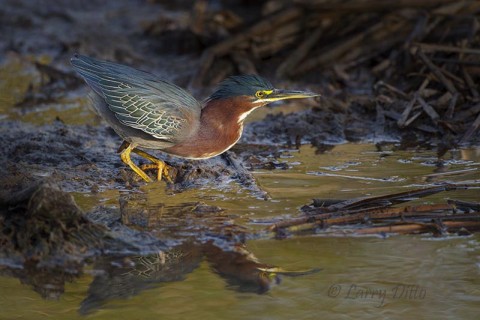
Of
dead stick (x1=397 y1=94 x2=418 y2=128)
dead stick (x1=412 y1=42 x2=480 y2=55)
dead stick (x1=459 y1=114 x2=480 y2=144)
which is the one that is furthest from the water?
dead stick (x1=412 y1=42 x2=480 y2=55)

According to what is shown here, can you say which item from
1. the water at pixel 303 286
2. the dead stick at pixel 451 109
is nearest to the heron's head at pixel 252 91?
the water at pixel 303 286

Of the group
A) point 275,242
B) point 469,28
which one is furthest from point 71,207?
point 469,28

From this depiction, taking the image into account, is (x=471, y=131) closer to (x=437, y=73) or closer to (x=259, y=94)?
(x=437, y=73)

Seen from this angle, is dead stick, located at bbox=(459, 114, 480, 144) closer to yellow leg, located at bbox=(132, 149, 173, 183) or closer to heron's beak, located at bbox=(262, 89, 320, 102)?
heron's beak, located at bbox=(262, 89, 320, 102)

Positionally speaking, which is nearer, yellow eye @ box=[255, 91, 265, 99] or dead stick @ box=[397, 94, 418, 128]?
yellow eye @ box=[255, 91, 265, 99]

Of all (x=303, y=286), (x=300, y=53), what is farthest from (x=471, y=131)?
(x=303, y=286)

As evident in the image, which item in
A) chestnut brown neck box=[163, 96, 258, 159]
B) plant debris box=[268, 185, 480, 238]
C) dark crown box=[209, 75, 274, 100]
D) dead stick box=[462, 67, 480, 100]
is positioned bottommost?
plant debris box=[268, 185, 480, 238]

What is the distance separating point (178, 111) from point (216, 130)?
0.35 metres

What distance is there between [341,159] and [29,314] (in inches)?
151

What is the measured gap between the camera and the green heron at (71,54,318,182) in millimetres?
6848

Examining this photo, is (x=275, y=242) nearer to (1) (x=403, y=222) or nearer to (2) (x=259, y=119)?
(1) (x=403, y=222)

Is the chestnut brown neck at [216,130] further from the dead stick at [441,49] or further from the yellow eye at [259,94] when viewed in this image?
the dead stick at [441,49]
